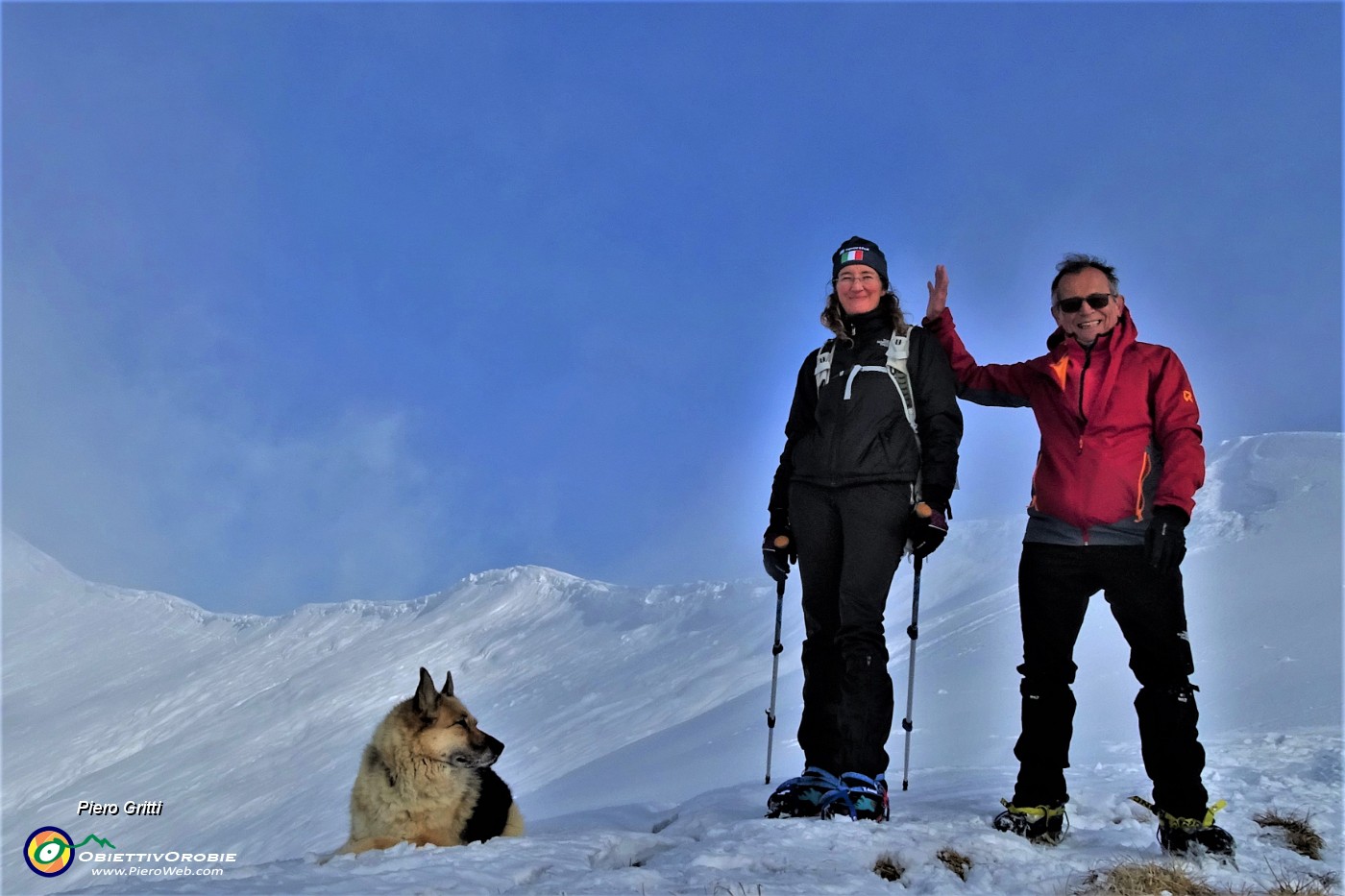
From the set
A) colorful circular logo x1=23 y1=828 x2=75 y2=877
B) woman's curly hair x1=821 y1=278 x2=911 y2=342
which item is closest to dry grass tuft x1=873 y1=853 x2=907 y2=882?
woman's curly hair x1=821 y1=278 x2=911 y2=342

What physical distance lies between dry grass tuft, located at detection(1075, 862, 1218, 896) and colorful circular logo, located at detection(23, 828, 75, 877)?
593 centimetres

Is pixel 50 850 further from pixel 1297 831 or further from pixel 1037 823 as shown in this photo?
pixel 1297 831

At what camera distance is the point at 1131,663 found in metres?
4.50

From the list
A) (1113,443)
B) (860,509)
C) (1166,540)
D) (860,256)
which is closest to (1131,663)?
(1166,540)

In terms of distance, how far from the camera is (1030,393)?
4949mm

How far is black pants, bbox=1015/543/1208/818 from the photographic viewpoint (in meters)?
4.20

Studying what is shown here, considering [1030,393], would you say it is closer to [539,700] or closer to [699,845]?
[699,845]

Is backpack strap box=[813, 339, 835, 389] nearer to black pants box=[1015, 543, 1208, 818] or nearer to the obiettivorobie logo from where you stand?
black pants box=[1015, 543, 1208, 818]

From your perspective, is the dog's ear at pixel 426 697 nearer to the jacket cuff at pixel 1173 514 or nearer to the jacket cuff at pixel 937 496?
the jacket cuff at pixel 937 496

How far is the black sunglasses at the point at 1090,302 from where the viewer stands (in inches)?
183

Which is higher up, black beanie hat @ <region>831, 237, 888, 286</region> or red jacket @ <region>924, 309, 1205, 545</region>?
black beanie hat @ <region>831, 237, 888, 286</region>

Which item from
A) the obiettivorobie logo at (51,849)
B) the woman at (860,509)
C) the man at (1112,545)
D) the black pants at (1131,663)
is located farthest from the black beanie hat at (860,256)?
the obiettivorobie logo at (51,849)

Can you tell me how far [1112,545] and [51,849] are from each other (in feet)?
21.5

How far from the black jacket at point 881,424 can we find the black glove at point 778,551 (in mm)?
384
